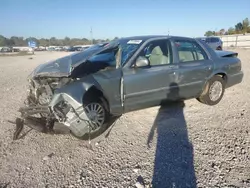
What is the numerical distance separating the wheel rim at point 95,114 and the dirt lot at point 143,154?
0.27 metres

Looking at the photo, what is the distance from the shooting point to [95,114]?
3.69 m

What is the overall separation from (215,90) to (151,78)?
6.64 ft

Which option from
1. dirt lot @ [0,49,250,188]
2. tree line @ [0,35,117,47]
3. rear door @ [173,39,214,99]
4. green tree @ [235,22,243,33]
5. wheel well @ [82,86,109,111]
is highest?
tree line @ [0,35,117,47]

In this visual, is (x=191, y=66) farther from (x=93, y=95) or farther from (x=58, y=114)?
(x=58, y=114)

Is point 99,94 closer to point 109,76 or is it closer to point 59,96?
point 109,76

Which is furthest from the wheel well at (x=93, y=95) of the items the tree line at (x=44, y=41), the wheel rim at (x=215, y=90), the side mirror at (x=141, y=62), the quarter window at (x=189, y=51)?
the tree line at (x=44, y=41)

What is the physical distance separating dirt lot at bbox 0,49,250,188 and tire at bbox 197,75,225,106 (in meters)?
0.55

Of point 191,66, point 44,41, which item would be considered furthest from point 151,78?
point 44,41

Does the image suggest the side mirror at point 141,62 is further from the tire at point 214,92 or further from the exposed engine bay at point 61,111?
the tire at point 214,92

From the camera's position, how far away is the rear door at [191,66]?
4566mm

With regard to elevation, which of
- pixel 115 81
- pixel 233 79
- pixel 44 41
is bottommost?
pixel 233 79

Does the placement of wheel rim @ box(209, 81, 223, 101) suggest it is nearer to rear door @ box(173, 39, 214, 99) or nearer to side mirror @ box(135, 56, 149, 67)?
rear door @ box(173, 39, 214, 99)

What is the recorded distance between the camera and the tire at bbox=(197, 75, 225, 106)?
5109mm

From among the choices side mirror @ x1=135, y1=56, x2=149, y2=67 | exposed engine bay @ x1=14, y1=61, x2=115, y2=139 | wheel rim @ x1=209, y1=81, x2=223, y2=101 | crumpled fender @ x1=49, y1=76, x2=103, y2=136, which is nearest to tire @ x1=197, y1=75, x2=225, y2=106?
wheel rim @ x1=209, y1=81, x2=223, y2=101
